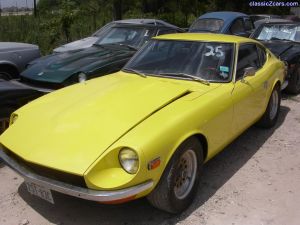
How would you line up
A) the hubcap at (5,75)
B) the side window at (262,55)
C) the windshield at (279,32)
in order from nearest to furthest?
the side window at (262,55) → the hubcap at (5,75) → the windshield at (279,32)

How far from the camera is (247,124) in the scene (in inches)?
190

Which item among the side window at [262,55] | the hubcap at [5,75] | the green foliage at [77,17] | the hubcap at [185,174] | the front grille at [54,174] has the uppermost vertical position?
the side window at [262,55]

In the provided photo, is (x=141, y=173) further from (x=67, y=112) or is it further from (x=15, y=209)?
(x=15, y=209)

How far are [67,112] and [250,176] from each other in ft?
6.88

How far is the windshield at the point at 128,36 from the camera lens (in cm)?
776

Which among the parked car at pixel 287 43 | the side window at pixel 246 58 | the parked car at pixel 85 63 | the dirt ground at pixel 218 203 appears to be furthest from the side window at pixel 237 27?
the dirt ground at pixel 218 203

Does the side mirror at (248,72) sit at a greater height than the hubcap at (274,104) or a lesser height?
greater

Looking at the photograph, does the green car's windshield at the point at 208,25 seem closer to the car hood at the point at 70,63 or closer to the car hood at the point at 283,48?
the car hood at the point at 283,48

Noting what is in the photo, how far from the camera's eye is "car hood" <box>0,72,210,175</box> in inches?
126

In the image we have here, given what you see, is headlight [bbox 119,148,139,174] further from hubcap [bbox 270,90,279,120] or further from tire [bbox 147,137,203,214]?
hubcap [bbox 270,90,279,120]

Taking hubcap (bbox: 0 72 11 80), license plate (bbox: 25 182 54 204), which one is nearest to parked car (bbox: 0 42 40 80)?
hubcap (bbox: 0 72 11 80)

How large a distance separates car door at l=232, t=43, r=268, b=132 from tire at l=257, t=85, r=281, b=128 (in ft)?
1.27

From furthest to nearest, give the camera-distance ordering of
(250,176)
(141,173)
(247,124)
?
(247,124), (250,176), (141,173)

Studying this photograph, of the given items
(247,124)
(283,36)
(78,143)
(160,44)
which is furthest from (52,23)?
(78,143)
